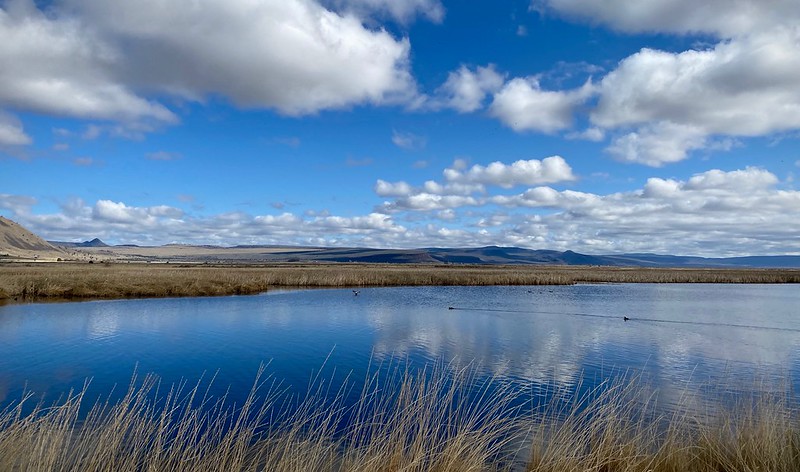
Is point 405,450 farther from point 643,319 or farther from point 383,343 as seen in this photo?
point 643,319

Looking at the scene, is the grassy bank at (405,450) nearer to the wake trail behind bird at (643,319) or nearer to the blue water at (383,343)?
the blue water at (383,343)

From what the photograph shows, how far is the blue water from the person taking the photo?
47.4ft

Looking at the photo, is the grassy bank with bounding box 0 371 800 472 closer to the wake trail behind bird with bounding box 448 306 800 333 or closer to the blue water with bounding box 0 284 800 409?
the blue water with bounding box 0 284 800 409

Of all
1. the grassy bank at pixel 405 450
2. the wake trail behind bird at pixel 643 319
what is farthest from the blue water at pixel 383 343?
the grassy bank at pixel 405 450

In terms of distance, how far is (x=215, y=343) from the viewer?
19.8 meters

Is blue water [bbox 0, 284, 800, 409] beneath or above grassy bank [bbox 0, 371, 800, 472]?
beneath

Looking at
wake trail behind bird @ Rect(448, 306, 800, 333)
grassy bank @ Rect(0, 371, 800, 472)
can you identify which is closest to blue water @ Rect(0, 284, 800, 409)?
wake trail behind bird @ Rect(448, 306, 800, 333)

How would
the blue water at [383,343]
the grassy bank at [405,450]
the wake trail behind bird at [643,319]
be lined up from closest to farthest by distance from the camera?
1. the grassy bank at [405,450]
2. the blue water at [383,343]
3. the wake trail behind bird at [643,319]

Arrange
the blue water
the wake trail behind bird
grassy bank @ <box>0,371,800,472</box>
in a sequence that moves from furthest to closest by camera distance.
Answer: the wake trail behind bird
the blue water
grassy bank @ <box>0,371,800,472</box>

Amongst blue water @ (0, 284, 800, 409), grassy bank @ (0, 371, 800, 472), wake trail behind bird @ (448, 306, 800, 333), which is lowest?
blue water @ (0, 284, 800, 409)

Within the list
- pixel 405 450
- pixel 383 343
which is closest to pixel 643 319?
pixel 383 343

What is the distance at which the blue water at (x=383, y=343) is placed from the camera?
14.4 metres

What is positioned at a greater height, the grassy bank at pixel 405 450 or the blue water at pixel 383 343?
the grassy bank at pixel 405 450

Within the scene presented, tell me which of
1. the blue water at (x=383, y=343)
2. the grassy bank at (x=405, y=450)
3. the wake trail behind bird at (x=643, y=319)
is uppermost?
the grassy bank at (x=405, y=450)
